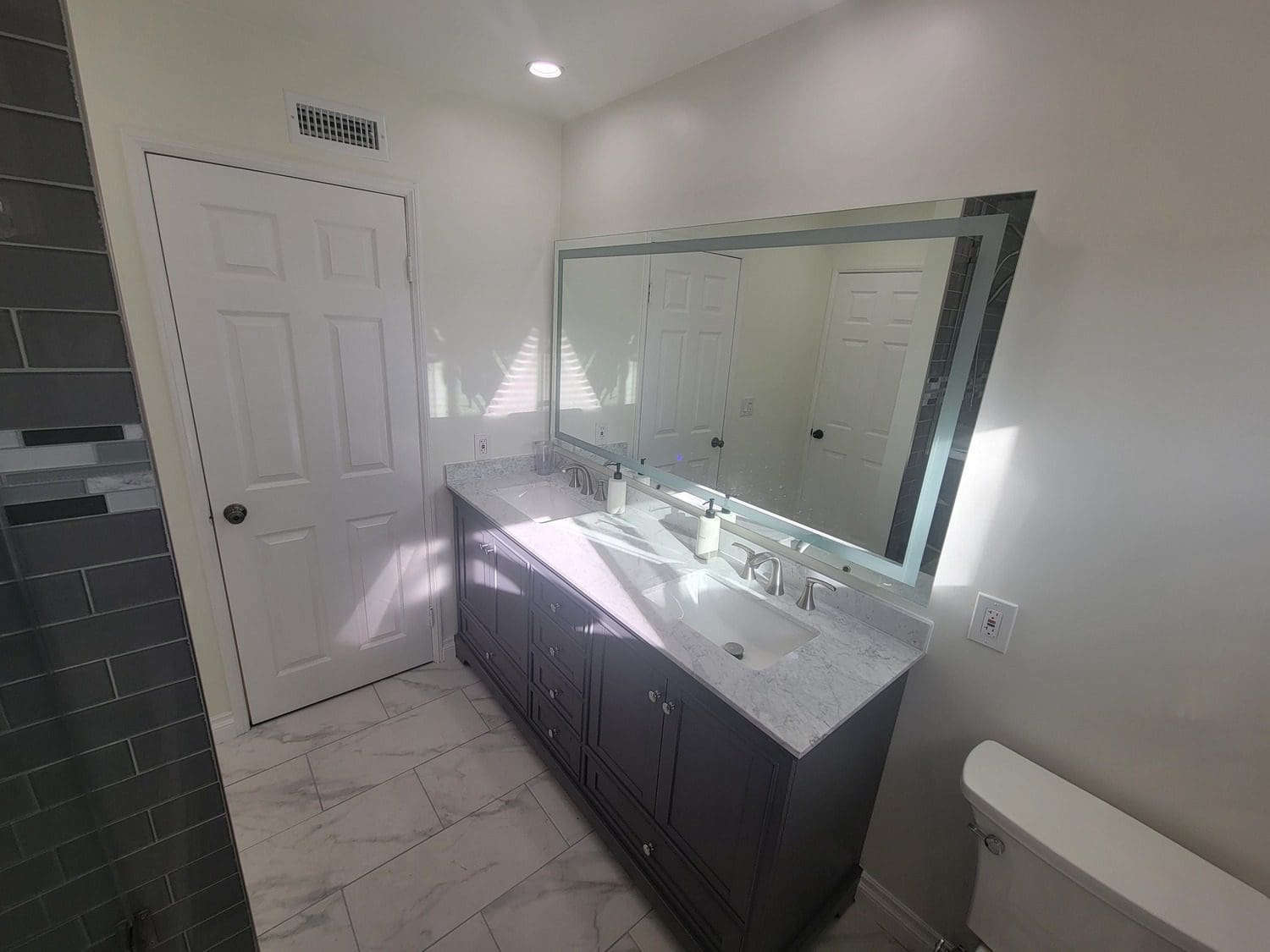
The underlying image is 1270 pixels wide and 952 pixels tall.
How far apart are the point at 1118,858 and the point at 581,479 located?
1.96 m

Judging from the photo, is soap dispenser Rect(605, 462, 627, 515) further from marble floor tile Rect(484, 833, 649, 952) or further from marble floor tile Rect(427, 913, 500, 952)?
marble floor tile Rect(427, 913, 500, 952)

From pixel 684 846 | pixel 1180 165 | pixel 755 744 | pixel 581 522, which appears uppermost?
pixel 1180 165

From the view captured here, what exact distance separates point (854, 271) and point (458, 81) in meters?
1.61

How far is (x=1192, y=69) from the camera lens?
0.90 meters

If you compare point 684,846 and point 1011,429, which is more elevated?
point 1011,429

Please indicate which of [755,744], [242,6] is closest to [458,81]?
[242,6]

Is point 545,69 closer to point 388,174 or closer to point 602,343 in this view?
point 388,174

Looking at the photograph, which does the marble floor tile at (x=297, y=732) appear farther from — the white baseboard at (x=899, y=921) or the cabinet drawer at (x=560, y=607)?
the white baseboard at (x=899, y=921)

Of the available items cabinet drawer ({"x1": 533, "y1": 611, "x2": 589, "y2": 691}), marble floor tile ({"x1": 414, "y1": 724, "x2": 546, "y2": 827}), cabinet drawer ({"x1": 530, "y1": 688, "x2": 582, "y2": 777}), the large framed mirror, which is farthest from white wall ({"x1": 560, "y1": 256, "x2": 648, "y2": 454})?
marble floor tile ({"x1": 414, "y1": 724, "x2": 546, "y2": 827})

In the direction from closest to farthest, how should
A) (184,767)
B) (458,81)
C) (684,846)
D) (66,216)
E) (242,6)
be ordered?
(66,216) < (184,767) < (684,846) < (242,6) < (458,81)

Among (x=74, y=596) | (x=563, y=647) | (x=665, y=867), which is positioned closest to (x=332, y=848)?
(x=563, y=647)

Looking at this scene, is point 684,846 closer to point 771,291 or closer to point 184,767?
point 184,767

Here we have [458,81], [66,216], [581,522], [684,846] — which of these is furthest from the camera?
[581,522]

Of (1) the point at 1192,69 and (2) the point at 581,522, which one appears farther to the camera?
(2) the point at 581,522
